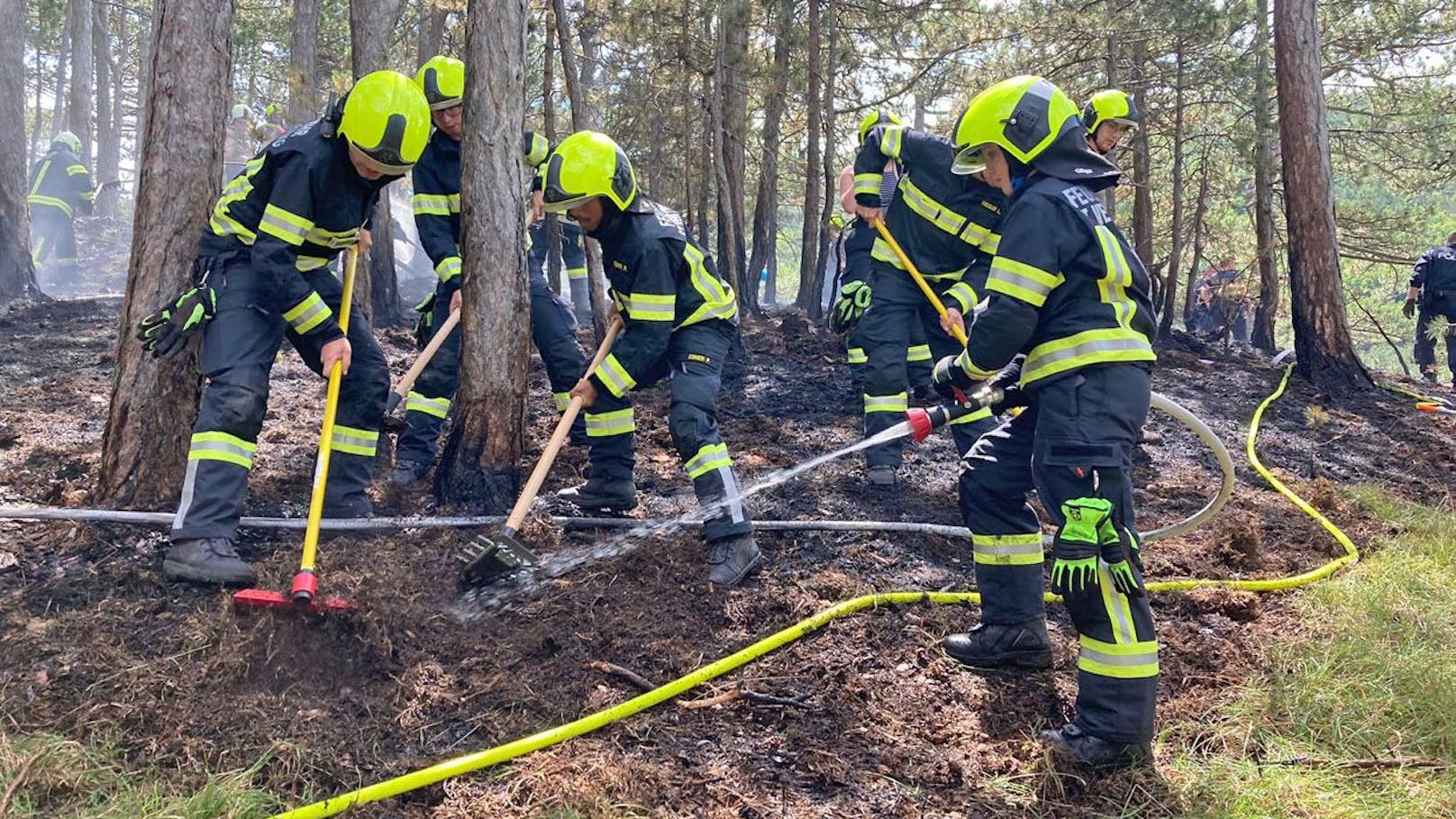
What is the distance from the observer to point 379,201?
910 cm

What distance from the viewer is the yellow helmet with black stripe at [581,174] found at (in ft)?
13.7

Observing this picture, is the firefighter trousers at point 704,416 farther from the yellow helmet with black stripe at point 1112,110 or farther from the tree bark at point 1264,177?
the tree bark at point 1264,177

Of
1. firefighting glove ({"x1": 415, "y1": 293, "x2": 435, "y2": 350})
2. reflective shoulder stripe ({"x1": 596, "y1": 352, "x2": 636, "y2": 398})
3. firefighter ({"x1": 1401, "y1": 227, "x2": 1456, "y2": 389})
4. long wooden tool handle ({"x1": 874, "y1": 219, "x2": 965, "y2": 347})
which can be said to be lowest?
reflective shoulder stripe ({"x1": 596, "y1": 352, "x2": 636, "y2": 398})

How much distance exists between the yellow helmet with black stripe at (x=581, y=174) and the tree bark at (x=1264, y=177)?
1004 centimetres

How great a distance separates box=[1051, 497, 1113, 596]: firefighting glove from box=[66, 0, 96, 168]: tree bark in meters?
20.9

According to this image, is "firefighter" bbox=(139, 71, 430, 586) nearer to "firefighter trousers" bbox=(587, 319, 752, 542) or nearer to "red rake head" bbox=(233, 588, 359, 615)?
"red rake head" bbox=(233, 588, 359, 615)

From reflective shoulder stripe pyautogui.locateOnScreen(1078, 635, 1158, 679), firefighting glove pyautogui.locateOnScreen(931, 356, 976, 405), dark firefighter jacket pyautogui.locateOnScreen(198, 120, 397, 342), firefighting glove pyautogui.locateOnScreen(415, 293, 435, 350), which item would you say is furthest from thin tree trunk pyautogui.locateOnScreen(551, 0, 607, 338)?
reflective shoulder stripe pyautogui.locateOnScreen(1078, 635, 1158, 679)

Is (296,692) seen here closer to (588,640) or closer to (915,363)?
(588,640)

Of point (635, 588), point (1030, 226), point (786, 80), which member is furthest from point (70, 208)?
point (1030, 226)

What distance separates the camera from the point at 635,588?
13.3 ft

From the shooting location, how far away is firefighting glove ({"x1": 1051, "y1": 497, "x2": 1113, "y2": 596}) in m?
2.93

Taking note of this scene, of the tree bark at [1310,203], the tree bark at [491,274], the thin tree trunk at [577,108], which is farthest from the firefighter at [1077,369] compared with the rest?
the tree bark at [1310,203]

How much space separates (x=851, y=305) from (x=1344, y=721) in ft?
11.7

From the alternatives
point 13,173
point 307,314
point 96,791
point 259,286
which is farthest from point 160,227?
point 13,173
